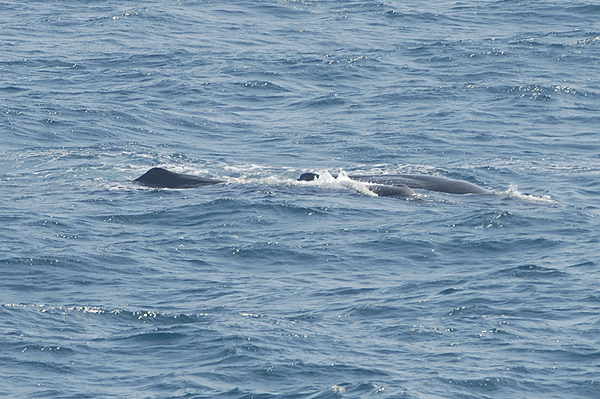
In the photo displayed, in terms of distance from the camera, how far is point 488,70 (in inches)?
1505

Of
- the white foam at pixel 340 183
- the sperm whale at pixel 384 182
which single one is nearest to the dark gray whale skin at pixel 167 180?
the sperm whale at pixel 384 182

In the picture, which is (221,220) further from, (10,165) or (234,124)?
(234,124)

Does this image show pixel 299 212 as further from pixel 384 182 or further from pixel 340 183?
pixel 384 182

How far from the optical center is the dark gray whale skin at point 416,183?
82.9 feet

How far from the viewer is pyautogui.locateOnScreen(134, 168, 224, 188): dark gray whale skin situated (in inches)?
1019

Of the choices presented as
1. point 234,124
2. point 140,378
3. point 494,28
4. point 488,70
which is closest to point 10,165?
point 234,124

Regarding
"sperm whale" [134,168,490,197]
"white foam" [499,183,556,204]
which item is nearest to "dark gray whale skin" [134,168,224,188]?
"sperm whale" [134,168,490,197]

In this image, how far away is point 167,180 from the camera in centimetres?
2591

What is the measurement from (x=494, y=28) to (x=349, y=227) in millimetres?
24390

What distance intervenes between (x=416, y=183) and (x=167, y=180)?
216 inches

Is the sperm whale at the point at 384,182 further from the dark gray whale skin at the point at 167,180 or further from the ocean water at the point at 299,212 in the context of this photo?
the ocean water at the point at 299,212

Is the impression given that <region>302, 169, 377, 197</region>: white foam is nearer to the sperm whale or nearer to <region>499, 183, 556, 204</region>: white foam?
the sperm whale

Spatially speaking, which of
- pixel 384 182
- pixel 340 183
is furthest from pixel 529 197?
pixel 340 183

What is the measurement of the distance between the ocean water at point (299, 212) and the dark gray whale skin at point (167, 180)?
1.22 feet
